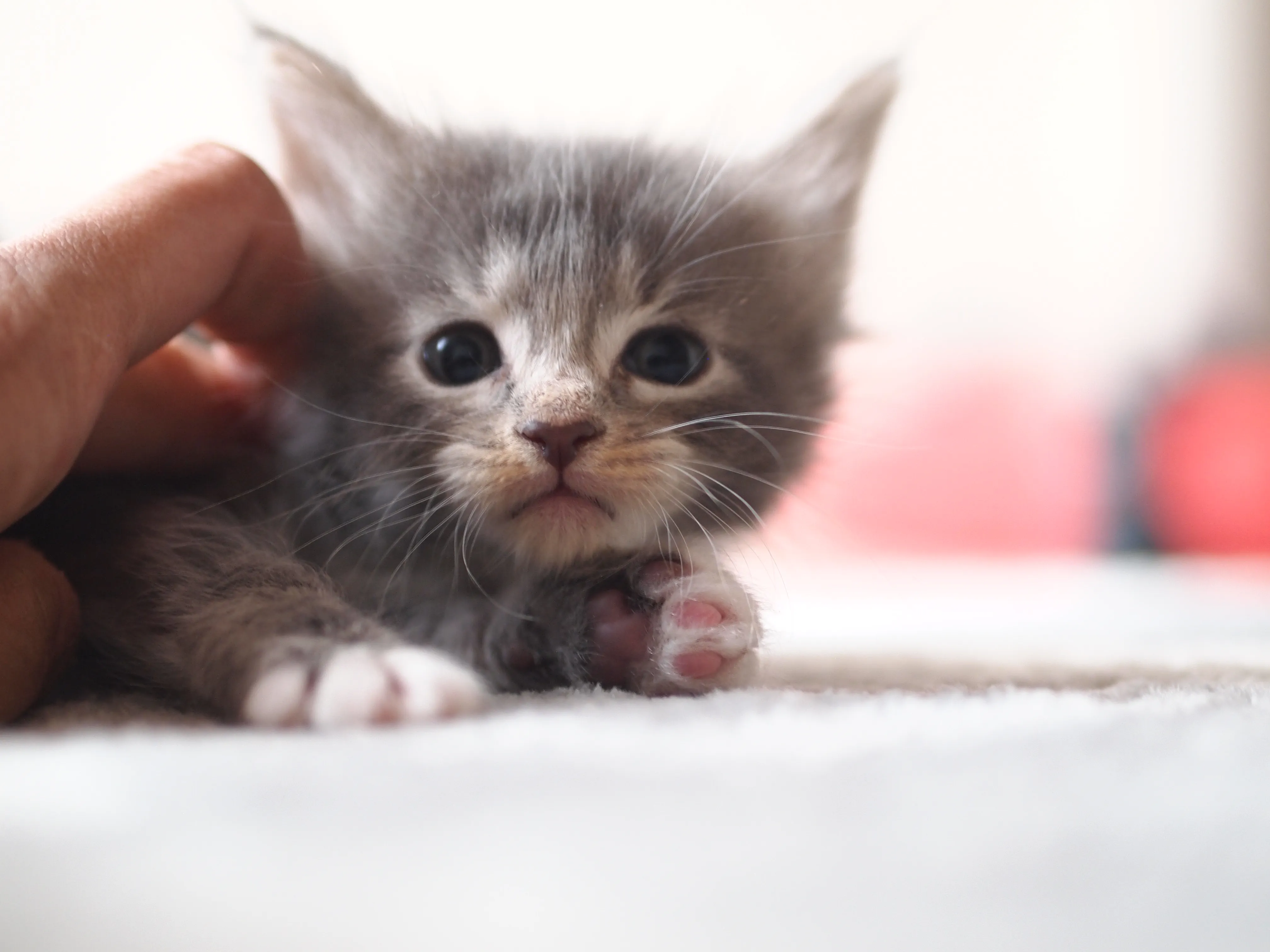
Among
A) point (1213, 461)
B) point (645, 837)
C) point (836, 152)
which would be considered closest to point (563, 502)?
point (645, 837)

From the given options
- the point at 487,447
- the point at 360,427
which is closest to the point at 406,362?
the point at 360,427

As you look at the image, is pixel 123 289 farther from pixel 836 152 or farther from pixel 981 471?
pixel 981 471

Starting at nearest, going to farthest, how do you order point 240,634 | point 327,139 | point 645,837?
point 645,837
point 240,634
point 327,139

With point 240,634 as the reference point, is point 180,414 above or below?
above

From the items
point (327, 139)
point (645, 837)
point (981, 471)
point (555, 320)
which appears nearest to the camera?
point (645, 837)

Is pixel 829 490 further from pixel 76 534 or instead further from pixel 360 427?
pixel 76 534

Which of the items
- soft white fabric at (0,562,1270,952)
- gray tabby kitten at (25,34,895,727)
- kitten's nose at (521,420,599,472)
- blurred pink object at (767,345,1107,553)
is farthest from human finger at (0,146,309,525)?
blurred pink object at (767,345,1107,553)
